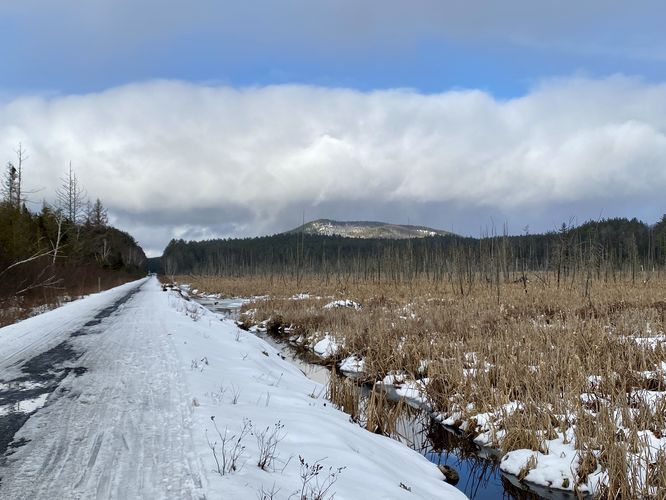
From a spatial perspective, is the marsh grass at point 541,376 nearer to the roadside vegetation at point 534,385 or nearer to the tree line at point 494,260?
the roadside vegetation at point 534,385

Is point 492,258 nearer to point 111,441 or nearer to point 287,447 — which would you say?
point 287,447

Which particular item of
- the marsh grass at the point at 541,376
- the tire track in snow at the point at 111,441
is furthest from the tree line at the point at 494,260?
the tire track in snow at the point at 111,441

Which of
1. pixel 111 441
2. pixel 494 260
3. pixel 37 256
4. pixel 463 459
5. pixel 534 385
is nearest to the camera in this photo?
pixel 111 441

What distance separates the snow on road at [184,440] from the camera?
9.88ft

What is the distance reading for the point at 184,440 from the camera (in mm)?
3713

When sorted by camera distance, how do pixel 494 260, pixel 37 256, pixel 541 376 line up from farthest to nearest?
1. pixel 494 260
2. pixel 37 256
3. pixel 541 376

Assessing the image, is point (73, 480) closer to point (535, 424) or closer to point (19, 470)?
point (19, 470)

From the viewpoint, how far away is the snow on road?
3.01m

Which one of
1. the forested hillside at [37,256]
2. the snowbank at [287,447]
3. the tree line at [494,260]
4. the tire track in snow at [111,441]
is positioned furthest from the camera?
the tree line at [494,260]

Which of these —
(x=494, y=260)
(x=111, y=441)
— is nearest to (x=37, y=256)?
(x=111, y=441)

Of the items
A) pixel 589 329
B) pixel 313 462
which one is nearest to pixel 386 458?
pixel 313 462

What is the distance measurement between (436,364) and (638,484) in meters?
4.07

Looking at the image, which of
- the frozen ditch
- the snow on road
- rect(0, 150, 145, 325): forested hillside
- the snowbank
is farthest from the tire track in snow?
rect(0, 150, 145, 325): forested hillside

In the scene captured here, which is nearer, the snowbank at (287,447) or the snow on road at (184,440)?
the snow on road at (184,440)
